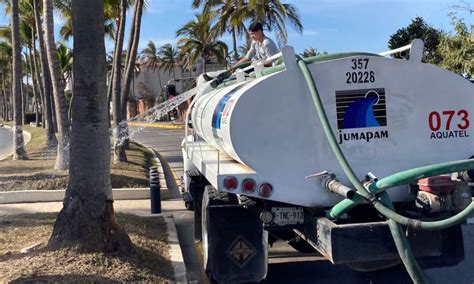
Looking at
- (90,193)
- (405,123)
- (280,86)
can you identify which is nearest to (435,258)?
(405,123)

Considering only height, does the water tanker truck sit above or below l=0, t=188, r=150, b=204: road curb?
above

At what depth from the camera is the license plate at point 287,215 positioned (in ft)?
16.8

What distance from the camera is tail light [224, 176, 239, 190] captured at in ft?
15.6

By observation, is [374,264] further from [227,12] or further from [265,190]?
[227,12]

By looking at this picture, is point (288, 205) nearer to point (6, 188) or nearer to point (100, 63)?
point (100, 63)

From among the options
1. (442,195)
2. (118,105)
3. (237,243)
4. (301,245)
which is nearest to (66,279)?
(237,243)

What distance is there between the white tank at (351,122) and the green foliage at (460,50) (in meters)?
13.8

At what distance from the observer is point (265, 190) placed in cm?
480

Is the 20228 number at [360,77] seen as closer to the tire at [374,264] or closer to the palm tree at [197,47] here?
the tire at [374,264]

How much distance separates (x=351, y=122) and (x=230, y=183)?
47.5 inches

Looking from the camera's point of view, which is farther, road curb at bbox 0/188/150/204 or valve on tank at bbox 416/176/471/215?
road curb at bbox 0/188/150/204

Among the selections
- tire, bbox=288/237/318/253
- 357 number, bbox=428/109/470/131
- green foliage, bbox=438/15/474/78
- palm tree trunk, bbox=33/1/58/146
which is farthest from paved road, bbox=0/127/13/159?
357 number, bbox=428/109/470/131

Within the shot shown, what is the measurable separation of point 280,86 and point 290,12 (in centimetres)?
2449

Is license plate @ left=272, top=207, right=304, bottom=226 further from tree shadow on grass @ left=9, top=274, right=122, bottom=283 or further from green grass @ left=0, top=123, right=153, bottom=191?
green grass @ left=0, top=123, right=153, bottom=191
